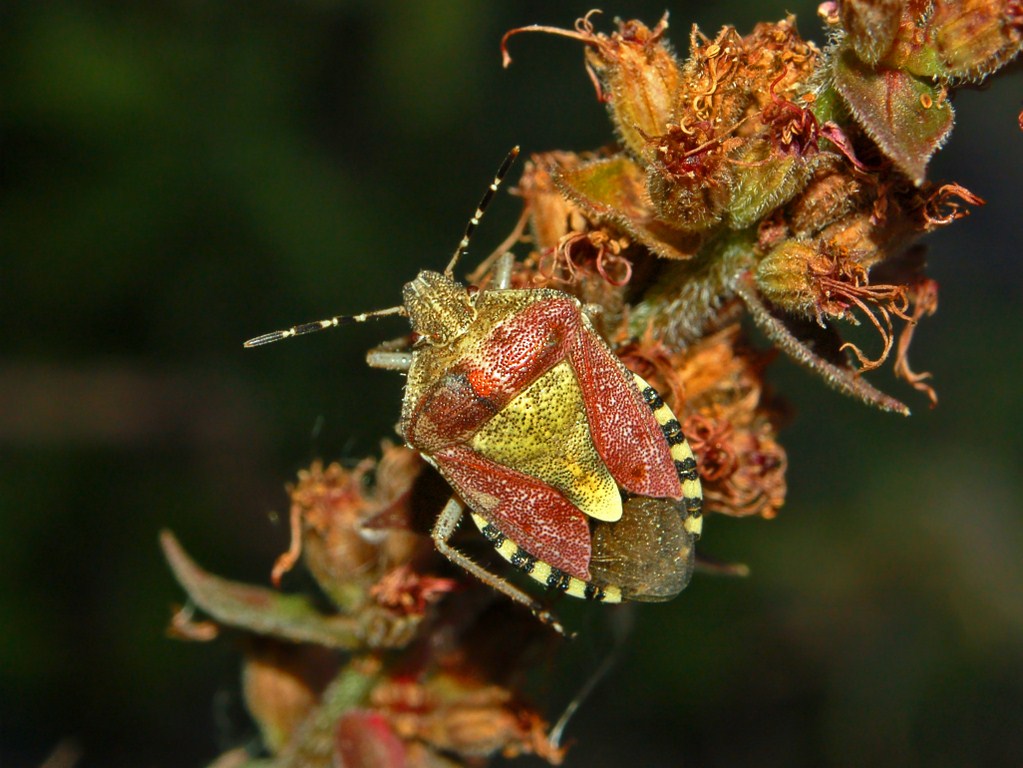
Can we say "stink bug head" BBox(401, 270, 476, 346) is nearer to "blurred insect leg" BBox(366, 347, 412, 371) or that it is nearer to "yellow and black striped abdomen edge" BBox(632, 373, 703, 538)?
"blurred insect leg" BBox(366, 347, 412, 371)

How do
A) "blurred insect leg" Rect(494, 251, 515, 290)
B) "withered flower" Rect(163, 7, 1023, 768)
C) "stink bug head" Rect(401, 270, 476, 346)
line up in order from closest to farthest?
"withered flower" Rect(163, 7, 1023, 768) < "stink bug head" Rect(401, 270, 476, 346) < "blurred insect leg" Rect(494, 251, 515, 290)

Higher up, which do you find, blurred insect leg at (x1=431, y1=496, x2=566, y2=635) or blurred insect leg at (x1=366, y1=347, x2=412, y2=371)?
blurred insect leg at (x1=366, y1=347, x2=412, y2=371)

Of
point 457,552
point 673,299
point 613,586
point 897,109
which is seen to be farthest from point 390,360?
point 897,109

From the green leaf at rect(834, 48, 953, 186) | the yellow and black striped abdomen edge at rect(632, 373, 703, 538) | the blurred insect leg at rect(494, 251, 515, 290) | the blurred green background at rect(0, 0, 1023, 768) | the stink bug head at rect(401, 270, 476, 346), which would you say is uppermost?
the green leaf at rect(834, 48, 953, 186)

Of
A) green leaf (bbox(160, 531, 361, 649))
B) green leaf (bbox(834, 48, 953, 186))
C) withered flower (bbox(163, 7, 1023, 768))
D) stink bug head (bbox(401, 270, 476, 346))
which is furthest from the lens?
green leaf (bbox(160, 531, 361, 649))

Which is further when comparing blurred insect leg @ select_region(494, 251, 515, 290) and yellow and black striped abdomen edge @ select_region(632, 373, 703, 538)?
blurred insect leg @ select_region(494, 251, 515, 290)

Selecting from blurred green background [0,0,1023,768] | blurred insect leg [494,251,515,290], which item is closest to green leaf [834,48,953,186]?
blurred insect leg [494,251,515,290]

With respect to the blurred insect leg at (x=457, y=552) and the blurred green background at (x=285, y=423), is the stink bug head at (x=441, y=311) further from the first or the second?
the blurred green background at (x=285, y=423)
